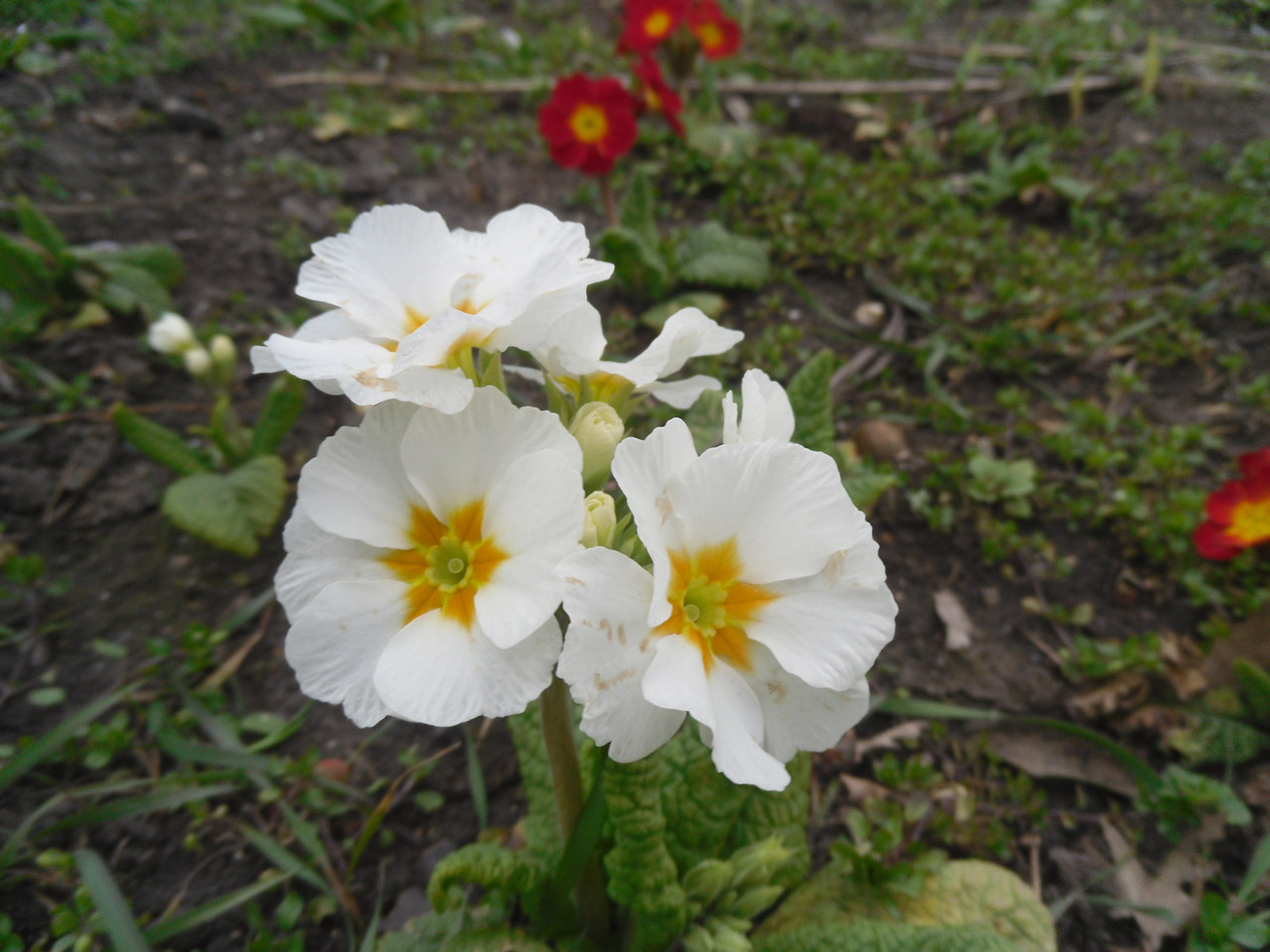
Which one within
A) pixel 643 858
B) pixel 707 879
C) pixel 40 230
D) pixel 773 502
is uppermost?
pixel 40 230

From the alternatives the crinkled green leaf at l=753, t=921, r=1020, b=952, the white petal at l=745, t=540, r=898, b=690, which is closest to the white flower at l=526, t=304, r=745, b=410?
the white petal at l=745, t=540, r=898, b=690

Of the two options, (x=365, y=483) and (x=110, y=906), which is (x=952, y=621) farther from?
(x=110, y=906)

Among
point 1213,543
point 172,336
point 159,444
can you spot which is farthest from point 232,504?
point 1213,543

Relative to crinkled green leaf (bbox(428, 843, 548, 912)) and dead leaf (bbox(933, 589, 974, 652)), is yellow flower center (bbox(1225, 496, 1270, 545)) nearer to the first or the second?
dead leaf (bbox(933, 589, 974, 652))

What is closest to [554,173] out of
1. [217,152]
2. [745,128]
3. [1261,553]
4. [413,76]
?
[745,128]

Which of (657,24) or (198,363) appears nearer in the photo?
(198,363)

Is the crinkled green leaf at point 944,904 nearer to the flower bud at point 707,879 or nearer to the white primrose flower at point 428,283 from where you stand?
the flower bud at point 707,879
